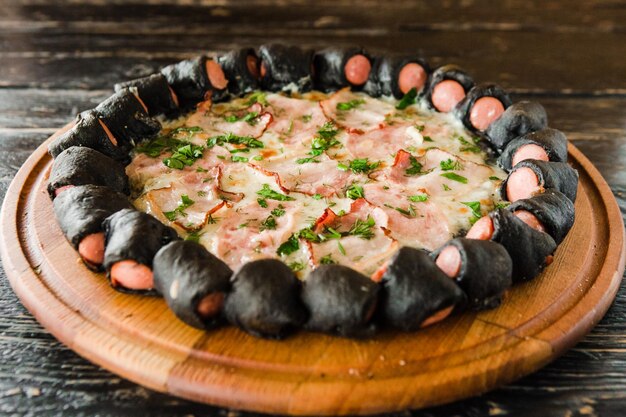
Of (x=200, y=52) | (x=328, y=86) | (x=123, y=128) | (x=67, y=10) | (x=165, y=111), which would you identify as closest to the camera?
(x=123, y=128)

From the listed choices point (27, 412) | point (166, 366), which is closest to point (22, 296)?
point (27, 412)

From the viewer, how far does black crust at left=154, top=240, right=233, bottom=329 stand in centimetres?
213

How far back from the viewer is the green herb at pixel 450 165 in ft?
10.1

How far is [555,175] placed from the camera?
2756mm

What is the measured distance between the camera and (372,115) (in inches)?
142

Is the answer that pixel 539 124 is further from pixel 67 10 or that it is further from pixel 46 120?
pixel 67 10

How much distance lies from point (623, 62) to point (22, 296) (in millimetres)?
5020

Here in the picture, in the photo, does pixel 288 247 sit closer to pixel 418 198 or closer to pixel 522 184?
pixel 418 198

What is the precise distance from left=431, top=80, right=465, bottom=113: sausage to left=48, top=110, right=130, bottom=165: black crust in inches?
69.1

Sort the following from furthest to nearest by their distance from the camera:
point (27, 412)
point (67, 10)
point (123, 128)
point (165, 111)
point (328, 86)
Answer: point (67, 10) → point (328, 86) → point (165, 111) → point (123, 128) → point (27, 412)

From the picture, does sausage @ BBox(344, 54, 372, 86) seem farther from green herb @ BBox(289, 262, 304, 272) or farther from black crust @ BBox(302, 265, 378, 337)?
black crust @ BBox(302, 265, 378, 337)

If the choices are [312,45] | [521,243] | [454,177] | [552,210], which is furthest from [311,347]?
[312,45]

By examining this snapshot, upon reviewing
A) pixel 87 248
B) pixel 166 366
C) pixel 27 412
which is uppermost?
pixel 87 248

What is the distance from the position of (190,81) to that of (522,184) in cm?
189
